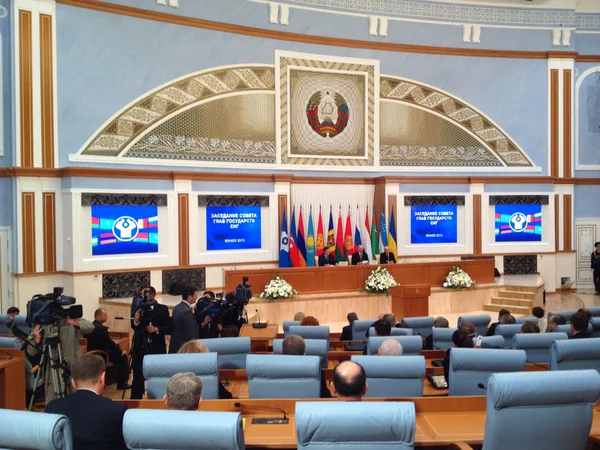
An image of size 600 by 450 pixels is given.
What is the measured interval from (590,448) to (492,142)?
13157mm

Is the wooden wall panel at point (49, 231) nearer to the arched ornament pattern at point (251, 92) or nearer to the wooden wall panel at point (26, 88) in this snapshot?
the wooden wall panel at point (26, 88)

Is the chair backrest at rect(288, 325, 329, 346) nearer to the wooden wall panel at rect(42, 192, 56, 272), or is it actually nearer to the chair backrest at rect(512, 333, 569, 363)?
the chair backrest at rect(512, 333, 569, 363)

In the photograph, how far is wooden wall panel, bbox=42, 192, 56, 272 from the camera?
1051 centimetres

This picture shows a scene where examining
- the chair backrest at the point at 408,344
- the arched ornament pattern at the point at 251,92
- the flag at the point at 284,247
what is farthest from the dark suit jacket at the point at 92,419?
the flag at the point at 284,247

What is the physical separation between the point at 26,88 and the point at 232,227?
5041 millimetres

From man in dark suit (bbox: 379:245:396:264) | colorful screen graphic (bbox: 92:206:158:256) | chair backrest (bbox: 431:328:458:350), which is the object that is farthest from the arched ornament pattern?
chair backrest (bbox: 431:328:458:350)

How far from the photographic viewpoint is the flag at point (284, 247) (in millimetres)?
12656

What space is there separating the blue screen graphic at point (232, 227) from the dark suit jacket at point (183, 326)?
6.31 m

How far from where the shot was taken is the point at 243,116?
42.2 ft

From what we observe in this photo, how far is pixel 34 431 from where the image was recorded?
7.30ft

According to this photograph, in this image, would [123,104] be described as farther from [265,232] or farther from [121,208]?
[265,232]

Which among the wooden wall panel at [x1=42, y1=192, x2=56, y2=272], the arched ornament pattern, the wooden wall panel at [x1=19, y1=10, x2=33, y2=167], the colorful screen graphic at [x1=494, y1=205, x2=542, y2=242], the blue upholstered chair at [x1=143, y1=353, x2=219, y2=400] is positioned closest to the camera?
the blue upholstered chair at [x1=143, y1=353, x2=219, y2=400]

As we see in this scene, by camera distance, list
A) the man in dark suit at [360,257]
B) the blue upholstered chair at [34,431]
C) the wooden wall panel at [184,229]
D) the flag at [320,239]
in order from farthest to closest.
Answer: the flag at [320,239]
the man in dark suit at [360,257]
the wooden wall panel at [184,229]
the blue upholstered chair at [34,431]

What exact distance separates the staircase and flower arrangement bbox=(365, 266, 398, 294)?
2.55 meters
